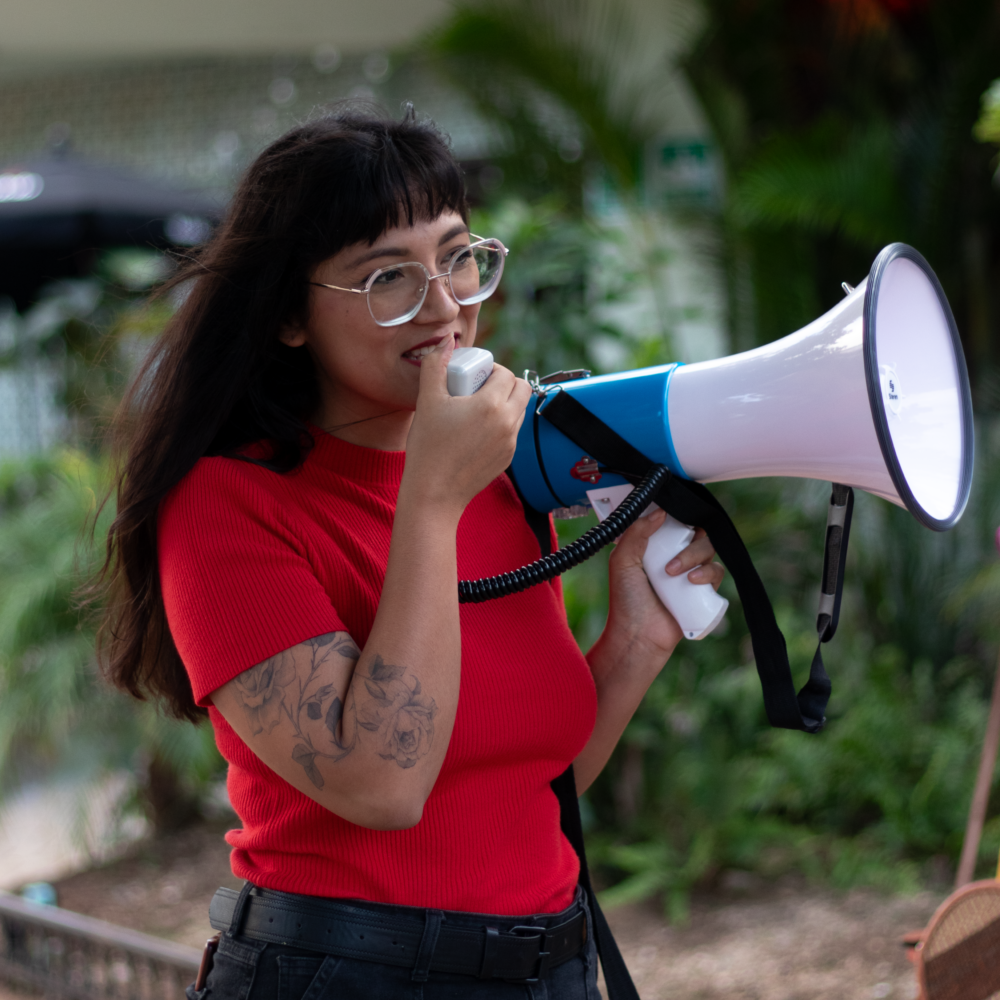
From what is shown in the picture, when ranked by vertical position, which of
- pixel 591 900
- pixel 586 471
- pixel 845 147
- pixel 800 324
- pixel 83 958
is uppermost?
pixel 845 147

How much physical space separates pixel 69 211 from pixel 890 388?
4.71 metres

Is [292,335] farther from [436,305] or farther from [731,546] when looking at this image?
[731,546]

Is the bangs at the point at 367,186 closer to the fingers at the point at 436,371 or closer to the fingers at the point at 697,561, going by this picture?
the fingers at the point at 436,371

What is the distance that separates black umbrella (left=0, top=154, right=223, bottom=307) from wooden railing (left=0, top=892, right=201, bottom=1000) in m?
3.02

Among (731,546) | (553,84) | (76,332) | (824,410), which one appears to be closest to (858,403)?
(824,410)

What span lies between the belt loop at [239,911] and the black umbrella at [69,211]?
415cm

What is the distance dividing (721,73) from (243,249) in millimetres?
3807

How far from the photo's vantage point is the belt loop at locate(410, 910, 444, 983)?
1.13m

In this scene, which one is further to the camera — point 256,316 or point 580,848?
point 580,848

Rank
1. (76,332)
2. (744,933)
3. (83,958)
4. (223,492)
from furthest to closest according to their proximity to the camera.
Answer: (76,332), (744,933), (83,958), (223,492)

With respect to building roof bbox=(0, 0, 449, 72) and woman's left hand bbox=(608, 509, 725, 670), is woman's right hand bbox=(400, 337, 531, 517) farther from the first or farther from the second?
building roof bbox=(0, 0, 449, 72)

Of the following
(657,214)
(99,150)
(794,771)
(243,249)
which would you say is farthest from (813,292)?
(99,150)

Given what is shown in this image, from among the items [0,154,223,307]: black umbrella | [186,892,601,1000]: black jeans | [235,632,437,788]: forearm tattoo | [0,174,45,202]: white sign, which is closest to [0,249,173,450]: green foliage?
[0,154,223,307]: black umbrella

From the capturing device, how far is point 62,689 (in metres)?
3.37
